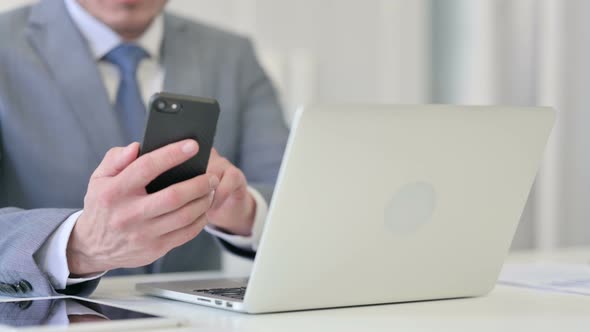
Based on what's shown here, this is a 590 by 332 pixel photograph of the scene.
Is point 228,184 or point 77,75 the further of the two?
point 77,75

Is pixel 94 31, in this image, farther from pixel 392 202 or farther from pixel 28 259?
pixel 392 202

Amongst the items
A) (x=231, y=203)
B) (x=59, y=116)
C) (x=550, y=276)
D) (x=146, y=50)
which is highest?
(x=146, y=50)

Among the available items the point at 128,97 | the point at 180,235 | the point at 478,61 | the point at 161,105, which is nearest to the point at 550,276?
the point at 180,235

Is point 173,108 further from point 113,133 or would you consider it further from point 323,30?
point 323,30

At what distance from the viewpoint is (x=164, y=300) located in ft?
3.48

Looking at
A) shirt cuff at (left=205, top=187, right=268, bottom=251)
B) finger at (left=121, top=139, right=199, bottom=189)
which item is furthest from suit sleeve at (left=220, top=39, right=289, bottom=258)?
finger at (left=121, top=139, right=199, bottom=189)

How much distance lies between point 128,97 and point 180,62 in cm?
16

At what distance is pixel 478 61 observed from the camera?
2861 mm

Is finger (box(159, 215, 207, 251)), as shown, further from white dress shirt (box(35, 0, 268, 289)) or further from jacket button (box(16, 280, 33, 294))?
white dress shirt (box(35, 0, 268, 289))

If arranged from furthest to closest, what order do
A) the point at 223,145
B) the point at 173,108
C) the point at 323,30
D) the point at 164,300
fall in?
the point at 323,30 → the point at 223,145 → the point at 164,300 → the point at 173,108

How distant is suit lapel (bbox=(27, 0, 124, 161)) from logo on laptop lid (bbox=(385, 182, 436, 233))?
0.85 meters

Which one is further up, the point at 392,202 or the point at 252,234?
the point at 392,202

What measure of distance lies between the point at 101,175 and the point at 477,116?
1.28ft

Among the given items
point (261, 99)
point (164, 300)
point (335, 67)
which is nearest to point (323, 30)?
point (335, 67)
